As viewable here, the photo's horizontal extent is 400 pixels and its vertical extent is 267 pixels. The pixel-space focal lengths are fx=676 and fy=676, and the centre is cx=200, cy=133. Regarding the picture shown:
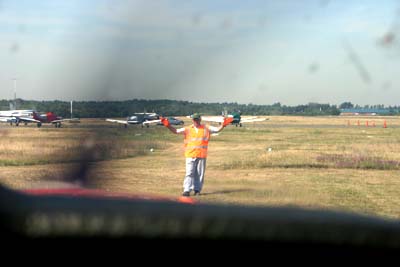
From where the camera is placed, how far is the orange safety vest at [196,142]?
14.2 m

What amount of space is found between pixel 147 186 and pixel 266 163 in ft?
25.2

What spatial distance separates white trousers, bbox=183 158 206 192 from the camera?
14.1 m

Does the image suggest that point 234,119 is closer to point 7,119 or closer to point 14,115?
point 14,115

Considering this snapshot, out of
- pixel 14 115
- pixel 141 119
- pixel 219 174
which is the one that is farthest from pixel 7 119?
pixel 219 174

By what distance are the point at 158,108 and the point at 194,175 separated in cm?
952

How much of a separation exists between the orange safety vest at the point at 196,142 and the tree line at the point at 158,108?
945mm

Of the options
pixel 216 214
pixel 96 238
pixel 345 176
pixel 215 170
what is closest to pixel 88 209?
pixel 96 238

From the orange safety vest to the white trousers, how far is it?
0.39 ft

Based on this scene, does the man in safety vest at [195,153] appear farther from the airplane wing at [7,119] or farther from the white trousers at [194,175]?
the airplane wing at [7,119]

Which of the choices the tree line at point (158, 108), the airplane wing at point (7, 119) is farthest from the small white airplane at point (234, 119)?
the airplane wing at point (7, 119)

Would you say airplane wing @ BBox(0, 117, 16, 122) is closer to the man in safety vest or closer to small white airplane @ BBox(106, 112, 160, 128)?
small white airplane @ BBox(106, 112, 160, 128)

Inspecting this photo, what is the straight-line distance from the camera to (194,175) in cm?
1419

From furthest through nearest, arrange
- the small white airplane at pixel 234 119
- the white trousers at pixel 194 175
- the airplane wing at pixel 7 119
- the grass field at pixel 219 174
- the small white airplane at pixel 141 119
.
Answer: the airplane wing at pixel 7 119, the small white airplane at pixel 234 119, the small white airplane at pixel 141 119, the white trousers at pixel 194 175, the grass field at pixel 219 174

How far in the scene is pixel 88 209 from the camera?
7.83 feet
